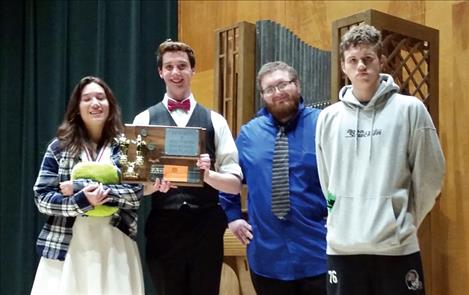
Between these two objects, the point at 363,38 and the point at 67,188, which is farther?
the point at 67,188

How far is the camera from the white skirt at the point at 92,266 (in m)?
2.82

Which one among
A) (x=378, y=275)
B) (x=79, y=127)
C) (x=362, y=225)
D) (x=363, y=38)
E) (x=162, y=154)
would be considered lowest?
(x=378, y=275)

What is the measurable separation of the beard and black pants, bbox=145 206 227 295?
47 centimetres

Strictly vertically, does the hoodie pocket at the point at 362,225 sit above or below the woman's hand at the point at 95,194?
below

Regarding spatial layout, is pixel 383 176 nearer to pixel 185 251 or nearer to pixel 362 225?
pixel 362 225

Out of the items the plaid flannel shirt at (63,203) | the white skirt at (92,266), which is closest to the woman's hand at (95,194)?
the plaid flannel shirt at (63,203)

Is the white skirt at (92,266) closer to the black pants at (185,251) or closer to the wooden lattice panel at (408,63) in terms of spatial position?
the black pants at (185,251)

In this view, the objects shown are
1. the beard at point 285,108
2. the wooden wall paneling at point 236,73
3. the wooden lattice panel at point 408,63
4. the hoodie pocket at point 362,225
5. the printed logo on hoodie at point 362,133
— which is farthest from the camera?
the wooden wall paneling at point 236,73

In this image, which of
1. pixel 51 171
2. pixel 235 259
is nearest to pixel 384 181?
pixel 51 171

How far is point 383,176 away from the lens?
236cm

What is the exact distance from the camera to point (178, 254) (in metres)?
2.83

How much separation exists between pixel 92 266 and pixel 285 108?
3.15ft

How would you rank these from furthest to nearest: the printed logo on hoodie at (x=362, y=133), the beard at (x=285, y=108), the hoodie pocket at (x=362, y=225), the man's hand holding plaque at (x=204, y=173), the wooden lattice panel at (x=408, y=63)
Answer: the wooden lattice panel at (x=408, y=63) → the beard at (x=285, y=108) → the man's hand holding plaque at (x=204, y=173) → the printed logo on hoodie at (x=362, y=133) → the hoodie pocket at (x=362, y=225)

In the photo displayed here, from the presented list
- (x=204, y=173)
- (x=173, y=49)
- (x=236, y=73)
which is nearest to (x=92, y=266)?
(x=204, y=173)
